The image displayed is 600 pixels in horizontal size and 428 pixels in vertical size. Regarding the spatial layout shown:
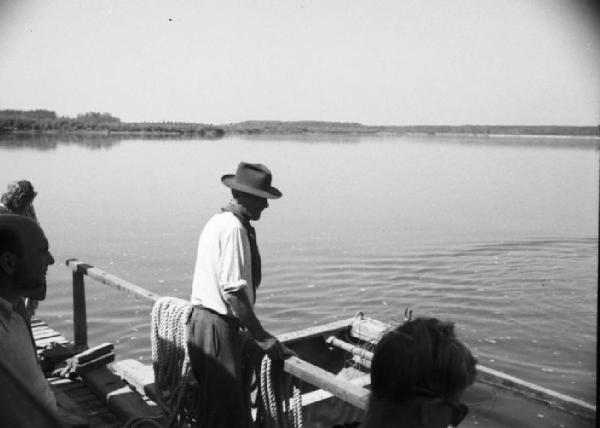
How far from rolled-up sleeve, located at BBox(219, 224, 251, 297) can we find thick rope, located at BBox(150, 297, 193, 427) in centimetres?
66

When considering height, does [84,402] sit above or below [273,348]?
below

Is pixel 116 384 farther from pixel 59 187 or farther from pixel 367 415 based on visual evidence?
pixel 59 187

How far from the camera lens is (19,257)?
→ 2.26m

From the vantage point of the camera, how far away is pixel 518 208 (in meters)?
26.4

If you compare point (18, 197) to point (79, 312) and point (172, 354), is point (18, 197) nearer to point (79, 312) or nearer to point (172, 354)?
point (79, 312)

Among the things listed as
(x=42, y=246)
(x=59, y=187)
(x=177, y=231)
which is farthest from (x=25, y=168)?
(x=42, y=246)

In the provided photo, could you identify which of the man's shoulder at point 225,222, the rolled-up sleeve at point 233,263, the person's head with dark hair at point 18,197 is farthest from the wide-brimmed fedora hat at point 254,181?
the person's head with dark hair at point 18,197

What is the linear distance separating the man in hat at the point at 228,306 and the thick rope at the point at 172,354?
317 millimetres

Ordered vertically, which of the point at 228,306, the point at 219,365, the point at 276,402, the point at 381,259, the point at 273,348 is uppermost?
the point at 228,306

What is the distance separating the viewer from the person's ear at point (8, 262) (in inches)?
87.7

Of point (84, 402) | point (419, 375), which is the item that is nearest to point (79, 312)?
point (84, 402)

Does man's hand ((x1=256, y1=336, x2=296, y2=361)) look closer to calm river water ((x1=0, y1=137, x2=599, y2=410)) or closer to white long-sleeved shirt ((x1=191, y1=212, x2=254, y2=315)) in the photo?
white long-sleeved shirt ((x1=191, y1=212, x2=254, y2=315))

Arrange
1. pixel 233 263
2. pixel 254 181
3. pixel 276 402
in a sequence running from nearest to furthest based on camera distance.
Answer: pixel 233 263 < pixel 254 181 < pixel 276 402

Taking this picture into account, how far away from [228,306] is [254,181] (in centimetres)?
78
